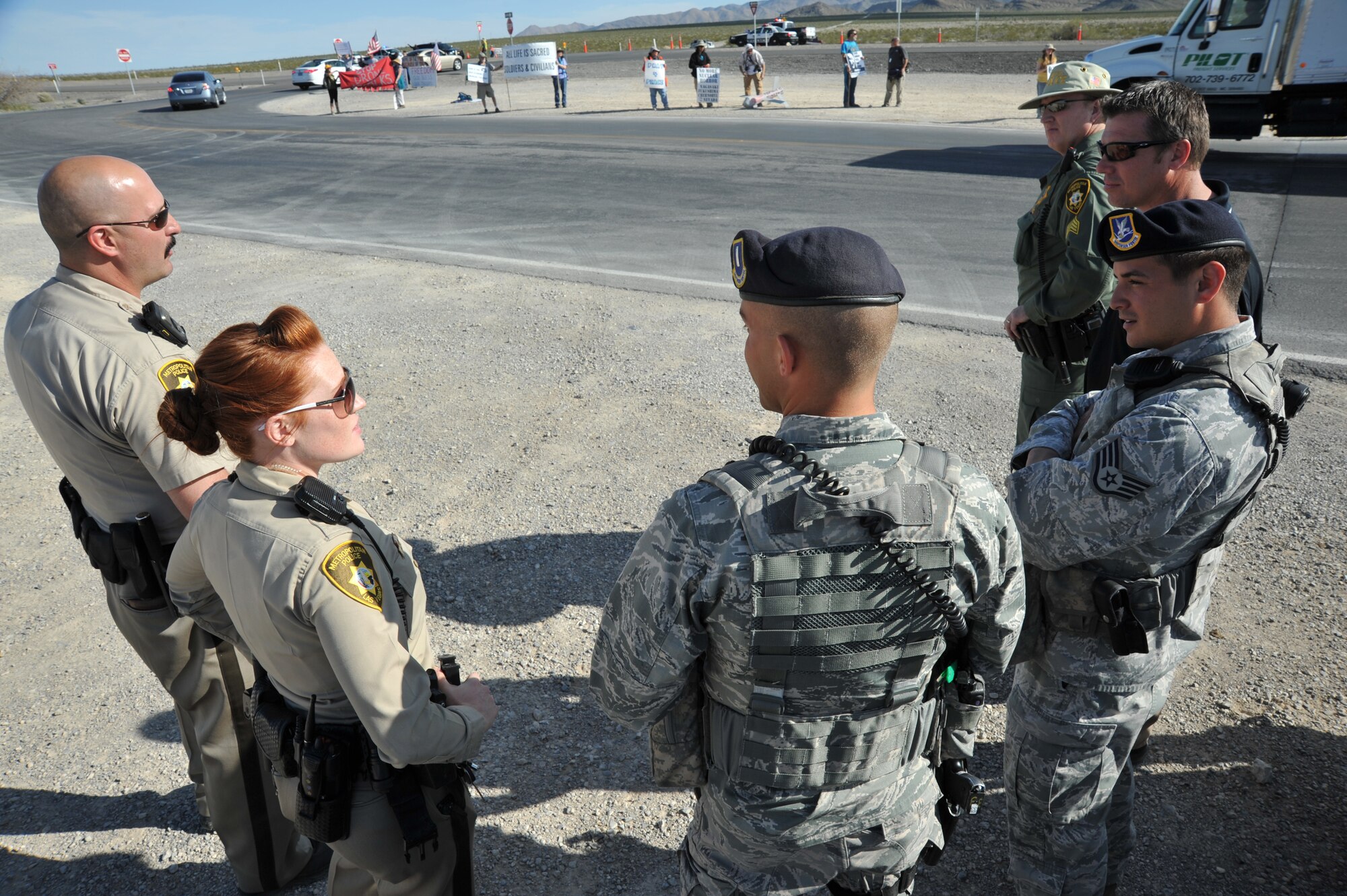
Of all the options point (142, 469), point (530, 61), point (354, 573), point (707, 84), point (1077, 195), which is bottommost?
point (142, 469)

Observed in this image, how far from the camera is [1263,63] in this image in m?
13.9

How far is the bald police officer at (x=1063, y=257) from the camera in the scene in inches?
143

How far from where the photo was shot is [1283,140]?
16266 mm

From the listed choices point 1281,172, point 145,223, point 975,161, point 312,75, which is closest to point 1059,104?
point 145,223

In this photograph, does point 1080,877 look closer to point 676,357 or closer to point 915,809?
point 915,809

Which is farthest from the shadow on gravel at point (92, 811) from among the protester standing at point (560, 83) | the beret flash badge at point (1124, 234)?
the protester standing at point (560, 83)

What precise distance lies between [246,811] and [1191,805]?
325 centimetres

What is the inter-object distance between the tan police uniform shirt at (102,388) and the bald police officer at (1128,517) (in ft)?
8.24

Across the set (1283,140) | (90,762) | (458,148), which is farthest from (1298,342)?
(458,148)

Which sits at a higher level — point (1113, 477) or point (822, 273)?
point (822, 273)

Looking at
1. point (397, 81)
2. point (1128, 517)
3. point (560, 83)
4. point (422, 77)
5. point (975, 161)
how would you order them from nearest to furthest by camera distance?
1. point (1128, 517)
2. point (975, 161)
3. point (560, 83)
4. point (397, 81)
5. point (422, 77)

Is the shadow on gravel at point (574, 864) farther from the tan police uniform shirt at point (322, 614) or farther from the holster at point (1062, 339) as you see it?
the holster at point (1062, 339)

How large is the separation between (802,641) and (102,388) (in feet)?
7.12

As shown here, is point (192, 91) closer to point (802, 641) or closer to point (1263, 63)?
point (1263, 63)
